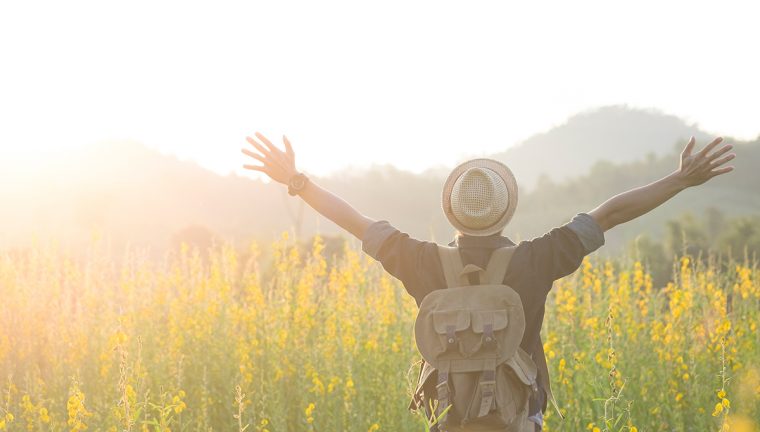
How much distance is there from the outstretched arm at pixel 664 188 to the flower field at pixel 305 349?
5.03 feet

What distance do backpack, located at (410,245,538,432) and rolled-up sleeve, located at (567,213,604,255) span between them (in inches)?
11.0

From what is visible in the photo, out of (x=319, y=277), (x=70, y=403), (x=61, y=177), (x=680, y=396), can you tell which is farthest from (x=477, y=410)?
(x=61, y=177)

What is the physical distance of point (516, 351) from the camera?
348 centimetres

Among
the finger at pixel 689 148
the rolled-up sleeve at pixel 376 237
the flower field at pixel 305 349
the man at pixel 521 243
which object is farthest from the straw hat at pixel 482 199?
the flower field at pixel 305 349

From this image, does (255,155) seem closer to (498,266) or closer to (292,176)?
(292,176)

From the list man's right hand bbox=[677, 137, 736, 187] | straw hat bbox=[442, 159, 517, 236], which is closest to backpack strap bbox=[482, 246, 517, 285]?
straw hat bbox=[442, 159, 517, 236]

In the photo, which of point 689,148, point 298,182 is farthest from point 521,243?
point 298,182

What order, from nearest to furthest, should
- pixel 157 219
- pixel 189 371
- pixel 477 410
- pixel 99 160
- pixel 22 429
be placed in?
pixel 477 410
pixel 22 429
pixel 189 371
pixel 157 219
pixel 99 160

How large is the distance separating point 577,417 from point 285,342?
2.26m

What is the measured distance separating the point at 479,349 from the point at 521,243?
0.46 meters

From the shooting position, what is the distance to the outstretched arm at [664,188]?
364 centimetres

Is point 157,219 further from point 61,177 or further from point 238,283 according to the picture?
point 238,283

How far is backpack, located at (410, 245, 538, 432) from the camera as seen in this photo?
11.2 feet

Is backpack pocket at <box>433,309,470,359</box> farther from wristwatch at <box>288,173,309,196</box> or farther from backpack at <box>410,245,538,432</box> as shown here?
wristwatch at <box>288,173,309,196</box>
